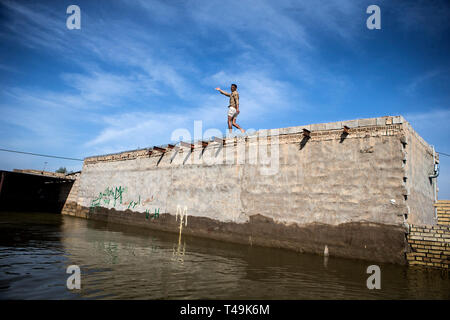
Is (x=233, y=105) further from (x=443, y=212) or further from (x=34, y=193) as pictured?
(x=34, y=193)

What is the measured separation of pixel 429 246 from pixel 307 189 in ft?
12.4

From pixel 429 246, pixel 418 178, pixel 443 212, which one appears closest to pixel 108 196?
pixel 418 178

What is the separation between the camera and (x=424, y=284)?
6.05m

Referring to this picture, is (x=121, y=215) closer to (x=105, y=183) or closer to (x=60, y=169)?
(x=105, y=183)

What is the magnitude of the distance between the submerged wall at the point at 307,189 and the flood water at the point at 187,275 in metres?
0.99

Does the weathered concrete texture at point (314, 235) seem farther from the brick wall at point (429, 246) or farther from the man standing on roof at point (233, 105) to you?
the man standing on roof at point (233, 105)

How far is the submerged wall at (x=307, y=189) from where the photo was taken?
8312 millimetres

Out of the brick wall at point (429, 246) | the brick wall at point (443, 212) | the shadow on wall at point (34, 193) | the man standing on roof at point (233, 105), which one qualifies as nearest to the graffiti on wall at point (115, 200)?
the shadow on wall at point (34, 193)

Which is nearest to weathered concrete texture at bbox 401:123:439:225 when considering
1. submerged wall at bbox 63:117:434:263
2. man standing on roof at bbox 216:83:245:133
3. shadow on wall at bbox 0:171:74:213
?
submerged wall at bbox 63:117:434:263

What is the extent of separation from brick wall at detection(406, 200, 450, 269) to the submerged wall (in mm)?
248

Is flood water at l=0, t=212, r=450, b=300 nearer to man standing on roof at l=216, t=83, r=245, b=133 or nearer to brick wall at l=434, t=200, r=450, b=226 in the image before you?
brick wall at l=434, t=200, r=450, b=226

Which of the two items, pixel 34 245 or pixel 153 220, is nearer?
pixel 34 245
